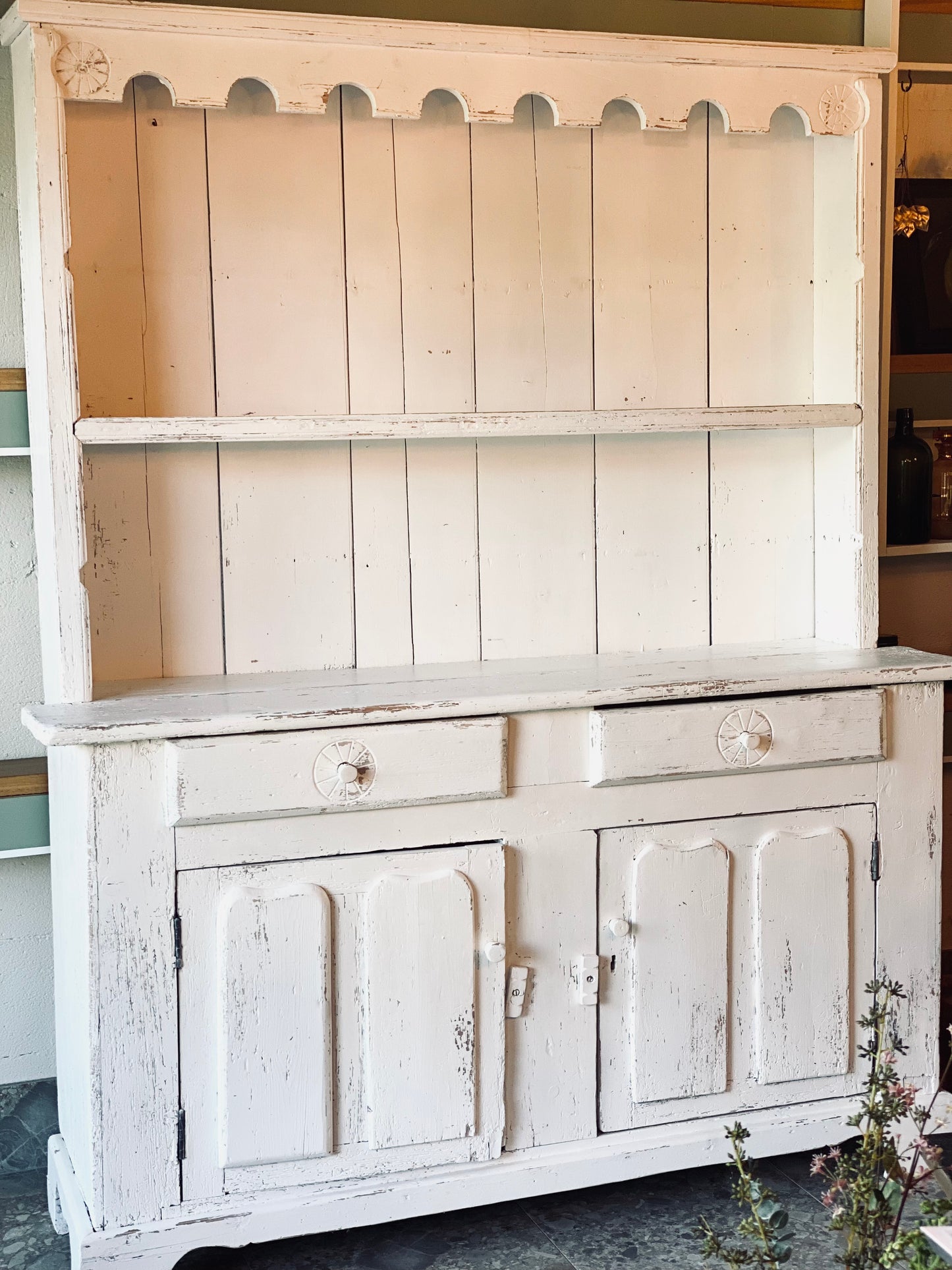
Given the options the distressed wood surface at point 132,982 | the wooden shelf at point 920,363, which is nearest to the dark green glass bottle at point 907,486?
the wooden shelf at point 920,363

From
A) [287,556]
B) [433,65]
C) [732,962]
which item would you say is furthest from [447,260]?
[732,962]

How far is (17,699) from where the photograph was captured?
2.53 meters

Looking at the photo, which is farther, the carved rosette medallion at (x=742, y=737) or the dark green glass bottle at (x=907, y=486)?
the dark green glass bottle at (x=907, y=486)

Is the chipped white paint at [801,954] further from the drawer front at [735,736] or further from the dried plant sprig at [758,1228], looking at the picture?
the dried plant sprig at [758,1228]

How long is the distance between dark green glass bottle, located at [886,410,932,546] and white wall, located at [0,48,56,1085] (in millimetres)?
1758

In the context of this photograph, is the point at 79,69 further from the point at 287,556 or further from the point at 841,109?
the point at 841,109

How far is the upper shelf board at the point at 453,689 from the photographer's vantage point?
6.85ft

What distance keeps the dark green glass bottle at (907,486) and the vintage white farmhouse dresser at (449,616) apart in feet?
0.92

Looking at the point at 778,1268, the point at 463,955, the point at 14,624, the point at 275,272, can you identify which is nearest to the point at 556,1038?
the point at 463,955

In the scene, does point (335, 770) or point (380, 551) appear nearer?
point (335, 770)

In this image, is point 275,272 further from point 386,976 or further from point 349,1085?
point 349,1085

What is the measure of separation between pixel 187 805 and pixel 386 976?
1.38 feet

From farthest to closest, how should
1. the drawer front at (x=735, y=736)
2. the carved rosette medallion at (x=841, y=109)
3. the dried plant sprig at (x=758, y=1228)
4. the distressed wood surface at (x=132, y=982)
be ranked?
1. the carved rosette medallion at (x=841, y=109)
2. the drawer front at (x=735, y=736)
3. the distressed wood surface at (x=132, y=982)
4. the dried plant sprig at (x=758, y=1228)

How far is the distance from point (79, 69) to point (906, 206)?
5.67 feet
